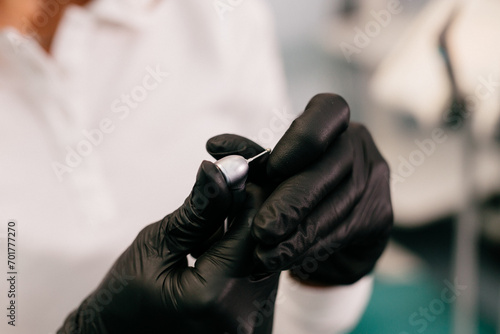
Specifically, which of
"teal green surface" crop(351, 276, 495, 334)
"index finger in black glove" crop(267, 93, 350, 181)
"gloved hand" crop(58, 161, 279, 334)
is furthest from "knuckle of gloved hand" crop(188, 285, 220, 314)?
"teal green surface" crop(351, 276, 495, 334)

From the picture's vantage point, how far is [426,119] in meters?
1.06

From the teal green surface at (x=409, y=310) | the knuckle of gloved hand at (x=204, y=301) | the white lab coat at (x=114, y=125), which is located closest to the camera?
the knuckle of gloved hand at (x=204, y=301)

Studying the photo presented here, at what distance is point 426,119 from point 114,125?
2.58 ft

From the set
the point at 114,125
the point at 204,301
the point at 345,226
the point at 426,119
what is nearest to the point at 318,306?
the point at 345,226

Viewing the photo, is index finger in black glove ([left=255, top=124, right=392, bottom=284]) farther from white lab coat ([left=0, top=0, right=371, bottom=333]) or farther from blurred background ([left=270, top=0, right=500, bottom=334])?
blurred background ([left=270, top=0, right=500, bottom=334])

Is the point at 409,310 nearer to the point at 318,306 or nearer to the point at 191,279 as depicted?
the point at 318,306

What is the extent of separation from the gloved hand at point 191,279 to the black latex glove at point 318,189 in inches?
1.2

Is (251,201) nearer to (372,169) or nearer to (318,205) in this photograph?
(318,205)

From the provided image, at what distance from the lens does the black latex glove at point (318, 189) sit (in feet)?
1.27

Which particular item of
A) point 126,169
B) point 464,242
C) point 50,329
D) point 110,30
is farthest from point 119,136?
point 464,242

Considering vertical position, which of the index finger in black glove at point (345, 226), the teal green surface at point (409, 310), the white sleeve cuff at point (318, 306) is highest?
the index finger in black glove at point (345, 226)

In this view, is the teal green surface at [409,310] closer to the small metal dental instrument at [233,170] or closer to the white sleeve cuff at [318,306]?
the white sleeve cuff at [318,306]

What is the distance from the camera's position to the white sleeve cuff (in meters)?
0.63

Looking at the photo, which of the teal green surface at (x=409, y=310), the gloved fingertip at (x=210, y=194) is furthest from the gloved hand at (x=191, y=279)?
the teal green surface at (x=409, y=310)
